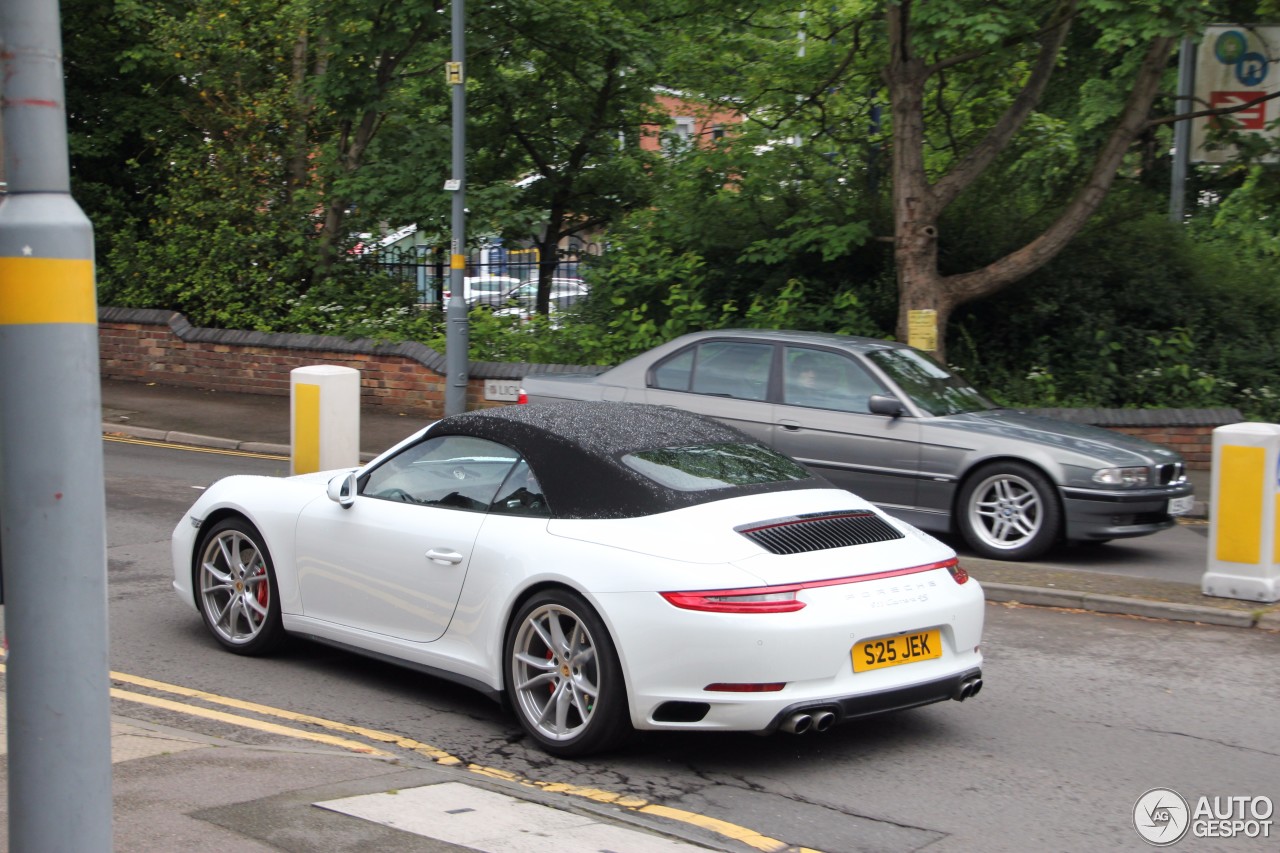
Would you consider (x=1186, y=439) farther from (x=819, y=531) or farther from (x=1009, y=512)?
(x=819, y=531)

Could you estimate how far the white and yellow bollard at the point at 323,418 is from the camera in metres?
11.5

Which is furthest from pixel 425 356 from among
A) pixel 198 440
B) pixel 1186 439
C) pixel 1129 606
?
pixel 1129 606

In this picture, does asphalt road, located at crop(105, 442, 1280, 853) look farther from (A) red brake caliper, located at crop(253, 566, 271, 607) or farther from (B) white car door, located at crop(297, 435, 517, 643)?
(B) white car door, located at crop(297, 435, 517, 643)

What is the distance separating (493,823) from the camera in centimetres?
471

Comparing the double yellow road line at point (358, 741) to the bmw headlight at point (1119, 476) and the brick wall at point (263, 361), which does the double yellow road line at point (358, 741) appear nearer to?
the bmw headlight at point (1119, 476)

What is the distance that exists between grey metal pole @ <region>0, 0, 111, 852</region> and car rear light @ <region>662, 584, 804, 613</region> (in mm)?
2504

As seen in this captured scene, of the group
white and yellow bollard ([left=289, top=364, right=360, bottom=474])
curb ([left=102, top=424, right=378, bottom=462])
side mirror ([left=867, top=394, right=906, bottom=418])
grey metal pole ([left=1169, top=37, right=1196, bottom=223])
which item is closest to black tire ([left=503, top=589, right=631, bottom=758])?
side mirror ([left=867, top=394, right=906, bottom=418])

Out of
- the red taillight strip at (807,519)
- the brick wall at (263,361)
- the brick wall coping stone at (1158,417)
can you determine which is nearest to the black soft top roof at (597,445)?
the red taillight strip at (807,519)

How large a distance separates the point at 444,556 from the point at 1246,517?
17.5 ft

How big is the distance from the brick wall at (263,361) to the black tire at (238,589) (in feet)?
33.4

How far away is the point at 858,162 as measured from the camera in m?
18.4

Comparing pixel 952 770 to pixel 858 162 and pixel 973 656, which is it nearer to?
pixel 973 656

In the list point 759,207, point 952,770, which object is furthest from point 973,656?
point 759,207

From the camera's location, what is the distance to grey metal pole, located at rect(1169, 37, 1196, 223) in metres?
17.5
